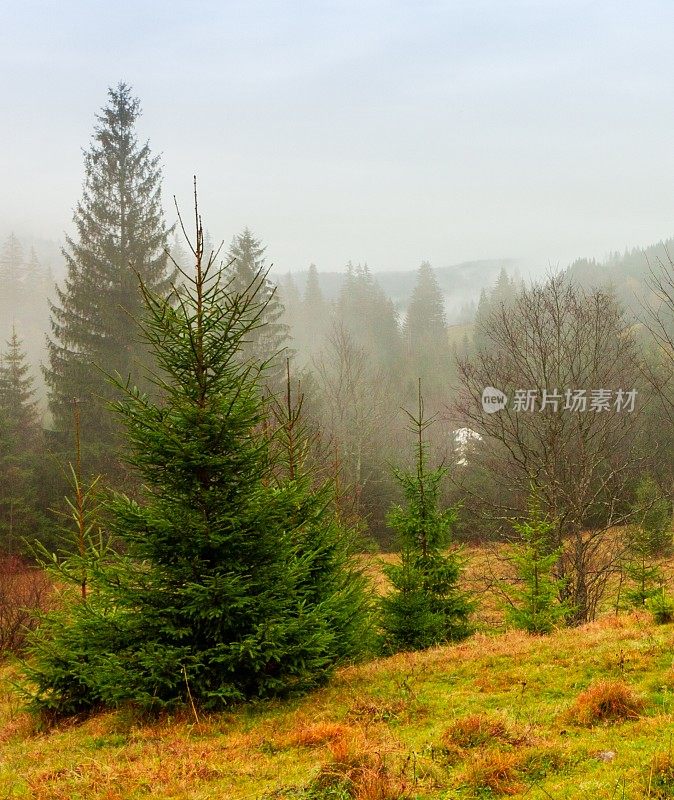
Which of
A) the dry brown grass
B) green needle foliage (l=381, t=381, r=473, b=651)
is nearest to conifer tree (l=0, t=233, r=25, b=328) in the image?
green needle foliage (l=381, t=381, r=473, b=651)

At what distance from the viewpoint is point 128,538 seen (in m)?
7.20

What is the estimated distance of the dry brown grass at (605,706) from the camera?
5582 mm

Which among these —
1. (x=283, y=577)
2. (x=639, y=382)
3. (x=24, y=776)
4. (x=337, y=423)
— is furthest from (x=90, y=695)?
(x=639, y=382)

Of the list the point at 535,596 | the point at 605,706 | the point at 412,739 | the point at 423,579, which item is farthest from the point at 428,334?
the point at 412,739

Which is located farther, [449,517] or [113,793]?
[449,517]

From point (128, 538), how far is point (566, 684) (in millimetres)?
5943

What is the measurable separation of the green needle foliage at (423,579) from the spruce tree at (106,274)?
17921mm

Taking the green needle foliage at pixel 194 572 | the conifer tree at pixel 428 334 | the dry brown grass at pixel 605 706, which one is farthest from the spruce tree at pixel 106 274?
the conifer tree at pixel 428 334

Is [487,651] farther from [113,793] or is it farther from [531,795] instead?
[113,793]
